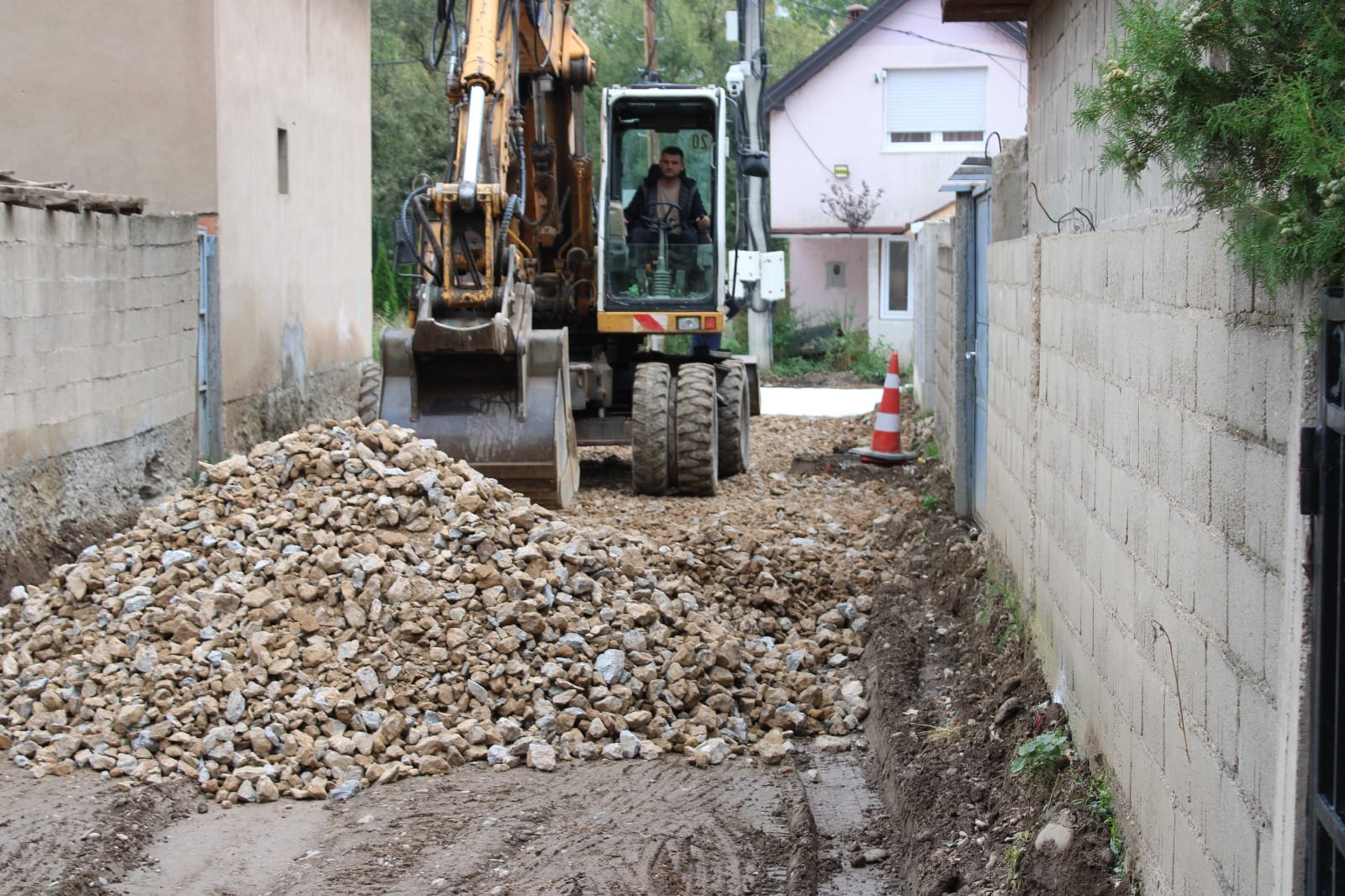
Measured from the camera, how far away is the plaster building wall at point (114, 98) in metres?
12.8

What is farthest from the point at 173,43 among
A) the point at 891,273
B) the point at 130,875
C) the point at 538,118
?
the point at 891,273

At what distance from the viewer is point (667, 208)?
1287 cm

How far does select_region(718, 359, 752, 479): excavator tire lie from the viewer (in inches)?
515

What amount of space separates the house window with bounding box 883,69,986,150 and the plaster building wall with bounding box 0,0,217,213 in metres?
19.2

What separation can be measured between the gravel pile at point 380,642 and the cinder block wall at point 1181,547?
191cm

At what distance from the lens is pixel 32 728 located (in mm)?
6602

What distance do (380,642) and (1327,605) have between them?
5.24 meters

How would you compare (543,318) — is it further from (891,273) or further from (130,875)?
(891,273)

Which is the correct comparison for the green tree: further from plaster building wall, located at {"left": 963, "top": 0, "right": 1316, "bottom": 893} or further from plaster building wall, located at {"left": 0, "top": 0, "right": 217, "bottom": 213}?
plaster building wall, located at {"left": 963, "top": 0, "right": 1316, "bottom": 893}

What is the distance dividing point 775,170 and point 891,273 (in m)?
3.61

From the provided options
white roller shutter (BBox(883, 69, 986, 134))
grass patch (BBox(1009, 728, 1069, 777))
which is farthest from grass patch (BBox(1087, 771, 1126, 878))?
white roller shutter (BBox(883, 69, 986, 134))

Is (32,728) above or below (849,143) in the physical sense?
below

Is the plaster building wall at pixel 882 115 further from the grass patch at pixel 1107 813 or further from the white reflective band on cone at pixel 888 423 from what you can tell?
the grass patch at pixel 1107 813

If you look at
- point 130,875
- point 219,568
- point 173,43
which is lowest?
point 130,875
